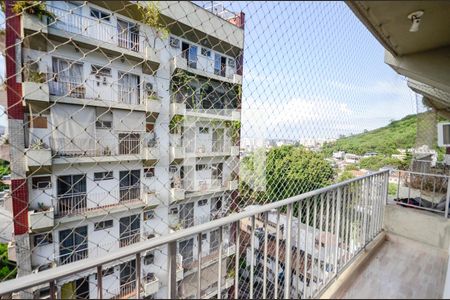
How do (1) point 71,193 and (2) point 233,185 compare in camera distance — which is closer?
(1) point 71,193

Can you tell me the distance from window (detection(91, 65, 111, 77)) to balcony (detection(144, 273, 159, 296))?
2.34 feet

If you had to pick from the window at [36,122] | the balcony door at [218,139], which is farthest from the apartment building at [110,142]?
the balcony door at [218,139]

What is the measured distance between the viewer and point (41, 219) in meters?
0.74

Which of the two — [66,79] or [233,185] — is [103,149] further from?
[233,185]

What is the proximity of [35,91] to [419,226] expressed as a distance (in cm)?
310

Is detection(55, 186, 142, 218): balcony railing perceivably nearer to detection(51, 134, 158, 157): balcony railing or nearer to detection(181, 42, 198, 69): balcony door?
detection(51, 134, 158, 157): balcony railing

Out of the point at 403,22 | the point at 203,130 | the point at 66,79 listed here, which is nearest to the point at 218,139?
the point at 203,130

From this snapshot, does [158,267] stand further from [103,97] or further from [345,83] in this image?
[345,83]

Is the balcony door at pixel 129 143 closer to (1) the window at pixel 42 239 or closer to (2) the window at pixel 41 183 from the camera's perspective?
(2) the window at pixel 41 183

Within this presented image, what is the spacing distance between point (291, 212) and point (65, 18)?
1.21 metres

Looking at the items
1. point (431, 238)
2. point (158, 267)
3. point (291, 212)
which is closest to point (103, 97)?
point (158, 267)

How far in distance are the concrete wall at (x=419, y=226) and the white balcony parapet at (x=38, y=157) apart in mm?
2872

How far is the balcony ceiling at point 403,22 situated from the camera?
54.9 inches

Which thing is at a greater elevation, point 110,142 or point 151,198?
point 110,142
